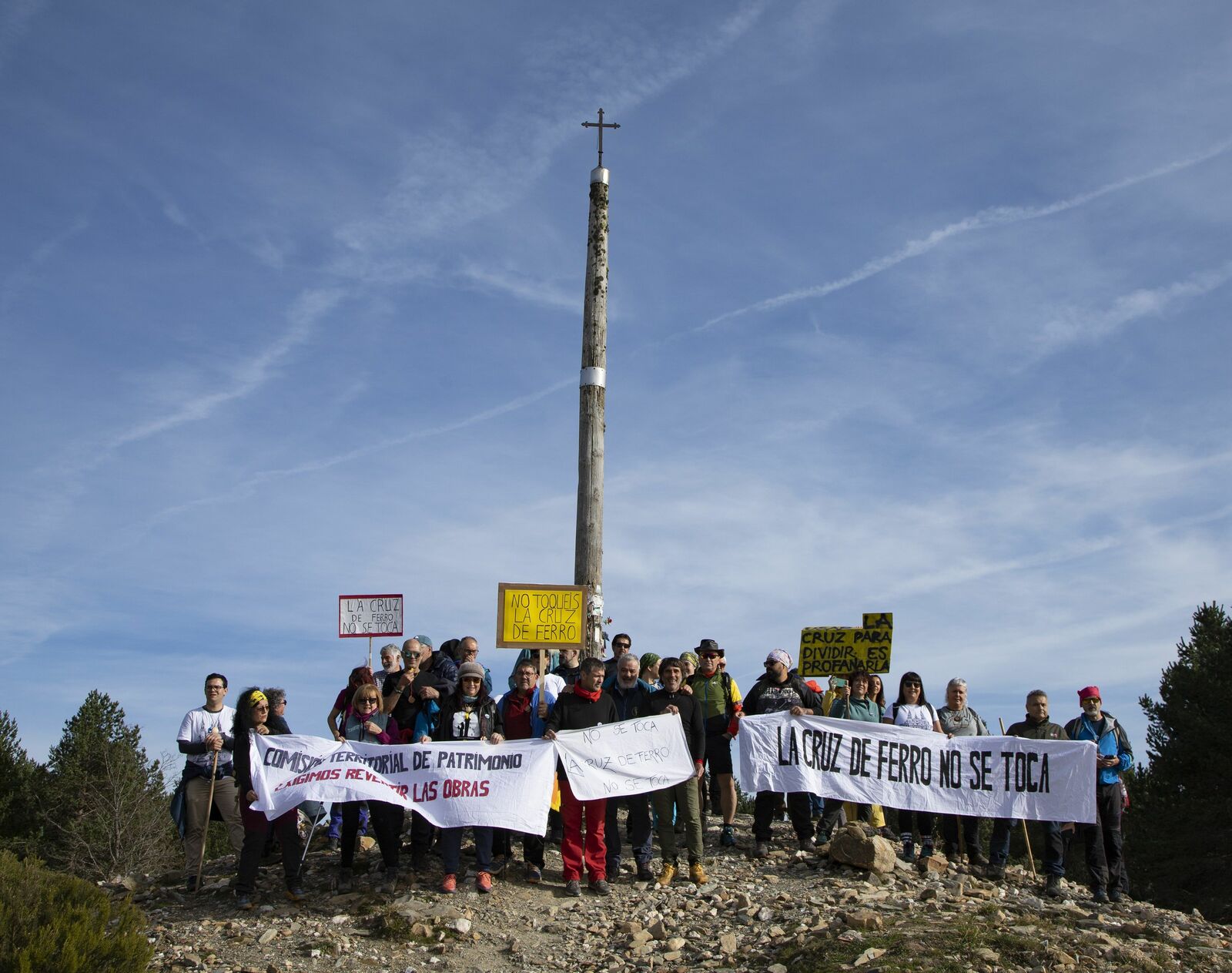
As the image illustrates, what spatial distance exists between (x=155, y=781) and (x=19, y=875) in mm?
27564

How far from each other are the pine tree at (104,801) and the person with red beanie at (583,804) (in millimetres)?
22040

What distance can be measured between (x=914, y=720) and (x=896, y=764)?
0.57m

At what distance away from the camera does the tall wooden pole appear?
690 inches

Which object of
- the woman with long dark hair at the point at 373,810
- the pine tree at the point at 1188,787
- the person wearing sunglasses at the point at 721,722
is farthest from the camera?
the pine tree at the point at 1188,787

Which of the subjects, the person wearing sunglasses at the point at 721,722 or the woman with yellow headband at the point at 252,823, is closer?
the woman with yellow headband at the point at 252,823

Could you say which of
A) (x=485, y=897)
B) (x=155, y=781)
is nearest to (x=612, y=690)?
(x=485, y=897)

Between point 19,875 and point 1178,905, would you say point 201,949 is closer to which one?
point 19,875

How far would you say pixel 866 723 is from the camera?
1269 cm

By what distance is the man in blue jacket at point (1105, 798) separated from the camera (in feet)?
39.4

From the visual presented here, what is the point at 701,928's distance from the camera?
10719 mm

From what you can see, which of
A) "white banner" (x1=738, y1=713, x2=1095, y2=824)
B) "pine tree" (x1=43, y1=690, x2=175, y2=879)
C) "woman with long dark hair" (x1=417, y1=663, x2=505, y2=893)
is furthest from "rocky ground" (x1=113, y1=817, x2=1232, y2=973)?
"pine tree" (x1=43, y1=690, x2=175, y2=879)

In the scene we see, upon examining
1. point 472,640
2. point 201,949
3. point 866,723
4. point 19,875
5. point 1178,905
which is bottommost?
point 1178,905

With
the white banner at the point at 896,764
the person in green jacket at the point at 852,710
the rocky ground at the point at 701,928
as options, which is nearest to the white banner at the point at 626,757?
the rocky ground at the point at 701,928

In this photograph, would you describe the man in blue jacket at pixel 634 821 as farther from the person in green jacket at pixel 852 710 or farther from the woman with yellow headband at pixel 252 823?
the woman with yellow headband at pixel 252 823
